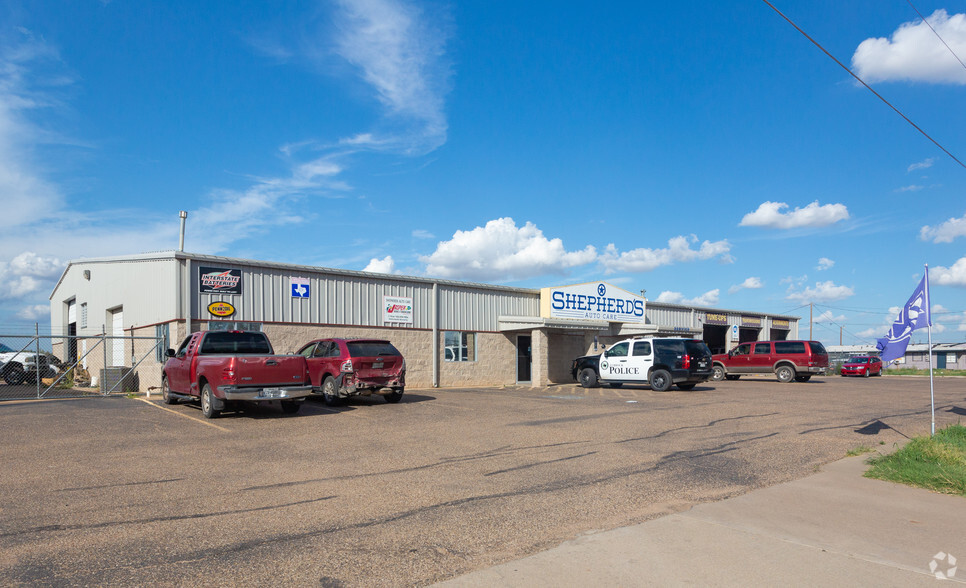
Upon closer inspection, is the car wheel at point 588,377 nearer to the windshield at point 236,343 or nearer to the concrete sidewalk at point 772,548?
the windshield at point 236,343

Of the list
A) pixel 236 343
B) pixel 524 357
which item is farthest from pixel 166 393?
pixel 524 357

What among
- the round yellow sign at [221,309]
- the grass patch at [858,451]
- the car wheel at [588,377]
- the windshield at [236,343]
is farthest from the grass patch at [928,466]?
the round yellow sign at [221,309]

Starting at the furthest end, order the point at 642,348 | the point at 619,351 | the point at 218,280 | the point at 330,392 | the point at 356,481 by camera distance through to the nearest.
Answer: the point at 619,351
the point at 642,348
the point at 218,280
the point at 330,392
the point at 356,481

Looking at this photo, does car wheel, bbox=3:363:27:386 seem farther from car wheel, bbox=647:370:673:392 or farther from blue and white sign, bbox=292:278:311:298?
car wheel, bbox=647:370:673:392

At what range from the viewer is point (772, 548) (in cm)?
510

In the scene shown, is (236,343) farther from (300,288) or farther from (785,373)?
(785,373)

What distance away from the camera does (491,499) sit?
262 inches

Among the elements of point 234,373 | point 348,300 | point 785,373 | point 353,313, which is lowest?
point 785,373

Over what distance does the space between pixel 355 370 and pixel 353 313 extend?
8.19 metres

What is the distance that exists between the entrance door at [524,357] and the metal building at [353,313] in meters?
0.05

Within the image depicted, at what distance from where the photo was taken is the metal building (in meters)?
20.1

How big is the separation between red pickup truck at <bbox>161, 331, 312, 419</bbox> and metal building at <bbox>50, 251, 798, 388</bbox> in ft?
17.0

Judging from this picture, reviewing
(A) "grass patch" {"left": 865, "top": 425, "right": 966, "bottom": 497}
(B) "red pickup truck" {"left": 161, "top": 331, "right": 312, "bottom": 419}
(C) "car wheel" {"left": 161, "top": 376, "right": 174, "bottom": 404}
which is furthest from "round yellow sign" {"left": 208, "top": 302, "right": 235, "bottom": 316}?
(A) "grass patch" {"left": 865, "top": 425, "right": 966, "bottom": 497}

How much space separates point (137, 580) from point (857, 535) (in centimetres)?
564
